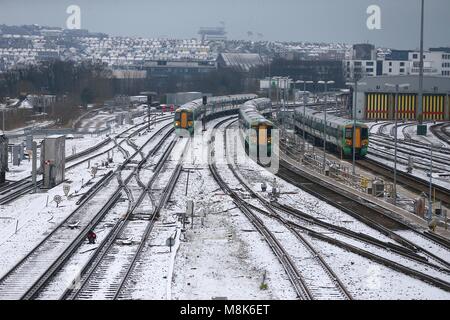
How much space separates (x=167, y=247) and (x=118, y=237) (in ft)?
3.29

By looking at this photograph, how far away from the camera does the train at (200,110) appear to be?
2934 cm

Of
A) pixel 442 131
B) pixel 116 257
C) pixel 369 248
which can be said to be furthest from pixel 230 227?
pixel 442 131

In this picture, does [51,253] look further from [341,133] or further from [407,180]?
[341,133]

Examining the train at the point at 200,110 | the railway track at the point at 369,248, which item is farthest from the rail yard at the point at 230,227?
the train at the point at 200,110

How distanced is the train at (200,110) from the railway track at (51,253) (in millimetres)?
14996

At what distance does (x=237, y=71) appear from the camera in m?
71.2

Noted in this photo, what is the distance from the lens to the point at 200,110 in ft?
112

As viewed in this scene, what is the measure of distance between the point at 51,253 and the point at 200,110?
82.6 feet

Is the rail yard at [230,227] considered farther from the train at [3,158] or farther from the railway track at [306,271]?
the train at [3,158]

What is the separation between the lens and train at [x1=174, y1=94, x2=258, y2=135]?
96.3 ft

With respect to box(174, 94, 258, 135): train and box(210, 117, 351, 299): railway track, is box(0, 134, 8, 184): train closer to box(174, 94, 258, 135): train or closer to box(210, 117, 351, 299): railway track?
box(210, 117, 351, 299): railway track

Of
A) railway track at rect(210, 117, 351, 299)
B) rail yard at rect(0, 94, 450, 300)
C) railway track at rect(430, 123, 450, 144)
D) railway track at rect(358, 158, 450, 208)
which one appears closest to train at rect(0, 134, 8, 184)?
rail yard at rect(0, 94, 450, 300)
